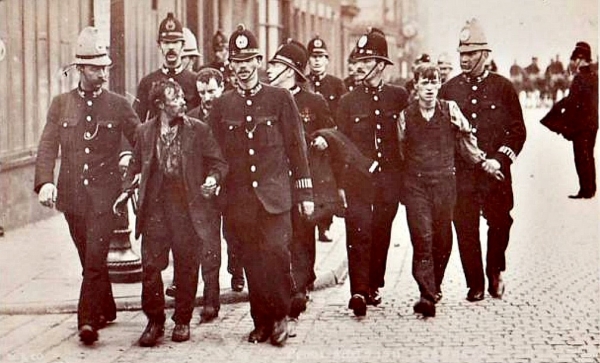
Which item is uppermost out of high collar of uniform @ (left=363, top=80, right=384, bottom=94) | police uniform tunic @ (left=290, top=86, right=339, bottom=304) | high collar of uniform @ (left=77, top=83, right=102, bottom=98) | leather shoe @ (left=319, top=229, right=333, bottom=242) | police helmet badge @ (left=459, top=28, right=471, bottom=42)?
police helmet badge @ (left=459, top=28, right=471, bottom=42)

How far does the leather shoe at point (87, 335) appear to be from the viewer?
28.1 feet

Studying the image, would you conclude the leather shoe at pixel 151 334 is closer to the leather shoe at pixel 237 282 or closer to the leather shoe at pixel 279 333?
the leather shoe at pixel 279 333

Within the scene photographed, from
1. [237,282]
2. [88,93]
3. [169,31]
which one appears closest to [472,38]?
[169,31]

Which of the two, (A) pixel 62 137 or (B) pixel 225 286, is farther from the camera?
(B) pixel 225 286

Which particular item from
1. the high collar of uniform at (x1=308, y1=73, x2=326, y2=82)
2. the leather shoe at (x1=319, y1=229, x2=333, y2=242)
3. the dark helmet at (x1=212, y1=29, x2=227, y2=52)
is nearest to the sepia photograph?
the high collar of uniform at (x1=308, y1=73, x2=326, y2=82)

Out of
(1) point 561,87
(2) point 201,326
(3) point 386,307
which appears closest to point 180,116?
(2) point 201,326

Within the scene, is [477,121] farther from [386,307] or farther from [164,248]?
[164,248]

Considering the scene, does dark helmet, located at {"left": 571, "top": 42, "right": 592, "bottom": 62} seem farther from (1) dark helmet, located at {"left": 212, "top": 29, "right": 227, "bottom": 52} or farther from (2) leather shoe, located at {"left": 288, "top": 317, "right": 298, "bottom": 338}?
(1) dark helmet, located at {"left": 212, "top": 29, "right": 227, "bottom": 52}

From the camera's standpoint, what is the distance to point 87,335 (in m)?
8.58

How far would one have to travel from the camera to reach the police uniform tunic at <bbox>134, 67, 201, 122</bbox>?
10.2 metres

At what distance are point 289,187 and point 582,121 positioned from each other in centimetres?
311

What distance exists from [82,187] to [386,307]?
213cm

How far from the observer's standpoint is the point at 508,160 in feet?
32.4

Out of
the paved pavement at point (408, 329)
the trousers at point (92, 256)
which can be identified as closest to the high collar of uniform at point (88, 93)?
the trousers at point (92, 256)
